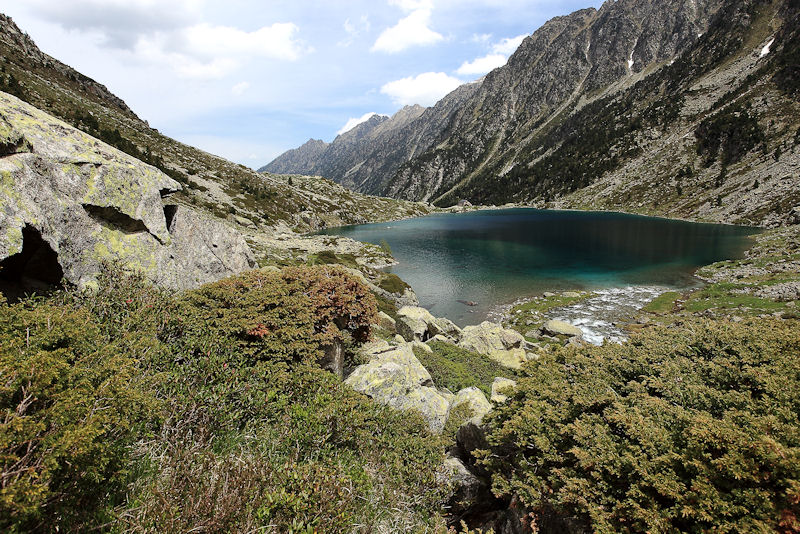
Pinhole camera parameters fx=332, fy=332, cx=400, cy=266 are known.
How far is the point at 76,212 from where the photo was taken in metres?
10.7

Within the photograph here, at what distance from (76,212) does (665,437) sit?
1688cm

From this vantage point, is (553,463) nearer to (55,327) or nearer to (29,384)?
(29,384)

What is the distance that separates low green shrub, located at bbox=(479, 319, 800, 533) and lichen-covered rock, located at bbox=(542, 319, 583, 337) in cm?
2347

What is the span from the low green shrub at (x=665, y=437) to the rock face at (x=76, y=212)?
13428 millimetres

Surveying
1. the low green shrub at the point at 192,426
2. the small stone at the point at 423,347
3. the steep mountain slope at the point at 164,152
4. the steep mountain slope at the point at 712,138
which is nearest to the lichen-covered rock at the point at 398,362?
the low green shrub at the point at 192,426

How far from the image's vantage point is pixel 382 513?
22.3 feet

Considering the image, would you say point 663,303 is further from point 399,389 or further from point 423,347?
point 399,389

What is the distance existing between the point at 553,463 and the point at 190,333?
1015 cm

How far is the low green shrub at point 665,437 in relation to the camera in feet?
16.6

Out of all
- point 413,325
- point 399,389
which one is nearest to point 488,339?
point 413,325

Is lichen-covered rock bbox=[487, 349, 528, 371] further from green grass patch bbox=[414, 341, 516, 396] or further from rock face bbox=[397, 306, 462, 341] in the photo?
rock face bbox=[397, 306, 462, 341]

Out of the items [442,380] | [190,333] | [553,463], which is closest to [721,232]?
[442,380]

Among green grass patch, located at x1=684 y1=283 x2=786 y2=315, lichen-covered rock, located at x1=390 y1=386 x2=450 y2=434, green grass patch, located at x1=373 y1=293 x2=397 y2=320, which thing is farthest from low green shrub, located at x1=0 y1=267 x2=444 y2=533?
green grass patch, located at x1=684 y1=283 x2=786 y2=315

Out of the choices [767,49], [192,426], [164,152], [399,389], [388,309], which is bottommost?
[388,309]
